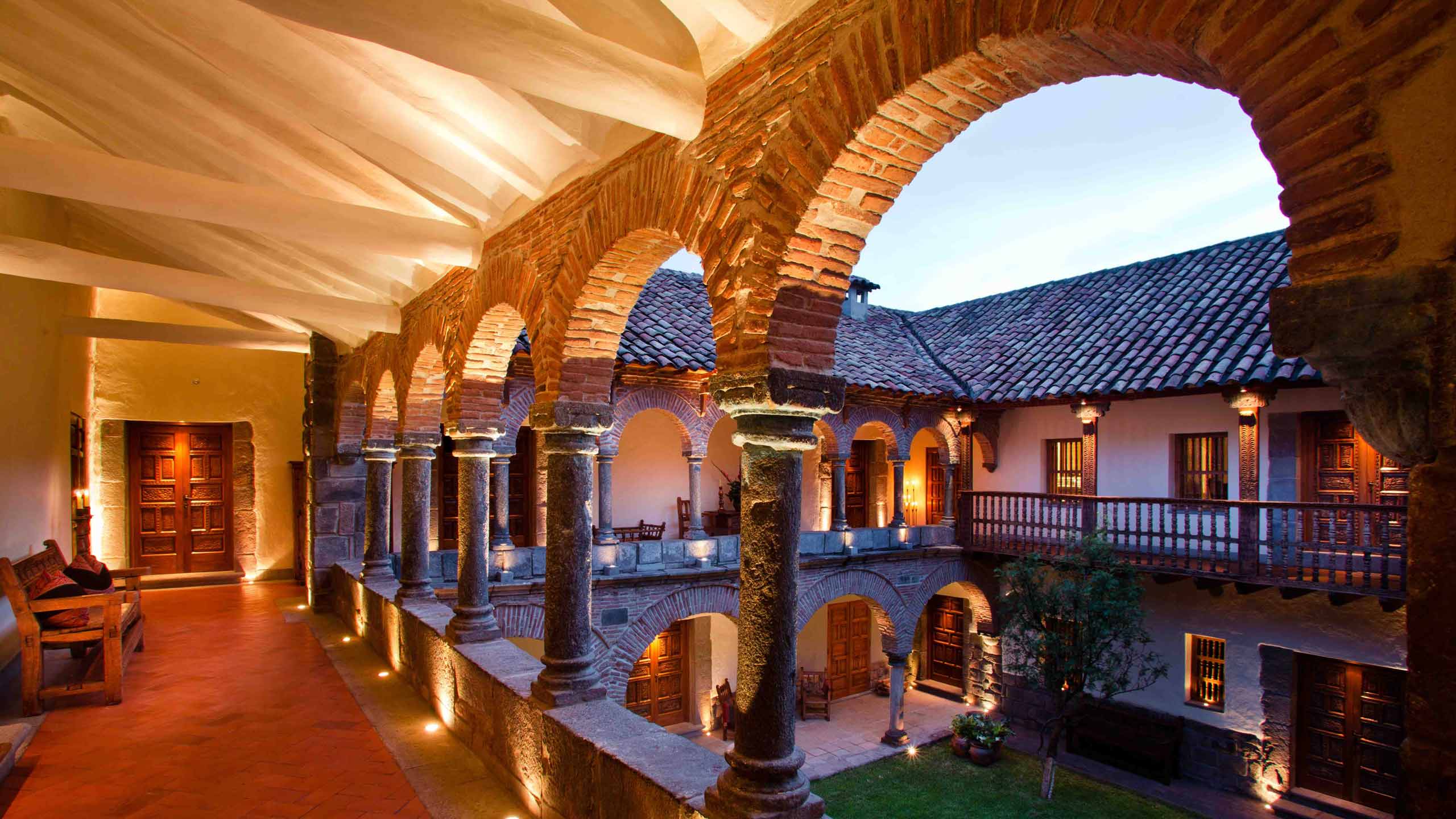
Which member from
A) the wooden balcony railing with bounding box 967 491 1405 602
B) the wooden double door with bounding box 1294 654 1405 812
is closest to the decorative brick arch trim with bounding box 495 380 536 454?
the wooden balcony railing with bounding box 967 491 1405 602

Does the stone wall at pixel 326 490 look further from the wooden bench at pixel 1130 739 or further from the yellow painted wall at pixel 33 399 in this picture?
the wooden bench at pixel 1130 739

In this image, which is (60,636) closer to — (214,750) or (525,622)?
(214,750)

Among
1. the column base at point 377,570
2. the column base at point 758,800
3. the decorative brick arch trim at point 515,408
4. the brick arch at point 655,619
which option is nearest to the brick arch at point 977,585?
the brick arch at point 655,619

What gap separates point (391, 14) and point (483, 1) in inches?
12.4

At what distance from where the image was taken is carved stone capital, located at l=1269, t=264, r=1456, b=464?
132cm

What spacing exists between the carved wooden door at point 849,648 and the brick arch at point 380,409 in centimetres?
884

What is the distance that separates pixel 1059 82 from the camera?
8.36 feet

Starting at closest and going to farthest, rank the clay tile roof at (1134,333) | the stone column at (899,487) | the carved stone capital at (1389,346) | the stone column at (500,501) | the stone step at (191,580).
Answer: the carved stone capital at (1389,346)
the clay tile roof at (1134,333)
the stone column at (500,501)
the stone step at (191,580)
the stone column at (899,487)

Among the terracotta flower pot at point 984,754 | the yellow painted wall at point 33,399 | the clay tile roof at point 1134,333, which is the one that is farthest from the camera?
the terracotta flower pot at point 984,754

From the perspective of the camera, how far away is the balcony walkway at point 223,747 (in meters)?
4.43

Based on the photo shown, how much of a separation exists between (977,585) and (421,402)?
10.3 m

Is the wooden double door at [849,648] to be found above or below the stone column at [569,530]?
below

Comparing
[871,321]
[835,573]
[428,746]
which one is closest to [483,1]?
[428,746]

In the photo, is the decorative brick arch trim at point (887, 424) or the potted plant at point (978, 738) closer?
the potted plant at point (978, 738)
